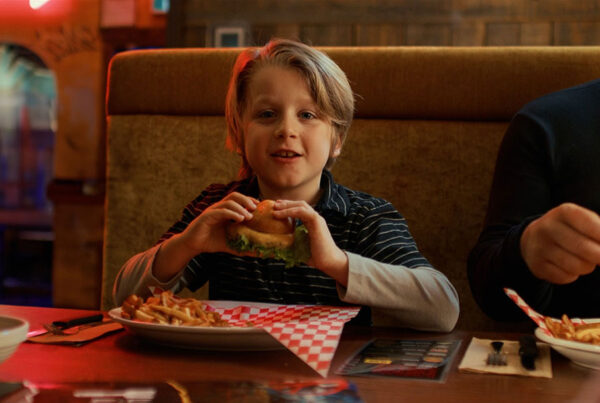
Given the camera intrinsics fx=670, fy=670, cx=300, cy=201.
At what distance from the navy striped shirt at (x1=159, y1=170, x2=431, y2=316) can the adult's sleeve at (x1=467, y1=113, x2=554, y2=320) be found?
174mm

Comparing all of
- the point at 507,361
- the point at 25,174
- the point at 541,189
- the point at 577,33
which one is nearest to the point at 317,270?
the point at 541,189

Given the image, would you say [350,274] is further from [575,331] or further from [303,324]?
[575,331]

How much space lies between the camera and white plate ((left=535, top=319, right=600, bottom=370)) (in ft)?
3.12

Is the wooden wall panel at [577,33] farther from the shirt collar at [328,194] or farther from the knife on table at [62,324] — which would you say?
the knife on table at [62,324]

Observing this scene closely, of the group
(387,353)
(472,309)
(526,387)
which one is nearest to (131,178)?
(472,309)

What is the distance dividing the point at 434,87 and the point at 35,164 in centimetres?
788

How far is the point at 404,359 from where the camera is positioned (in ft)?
3.25

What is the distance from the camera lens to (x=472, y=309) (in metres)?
2.16

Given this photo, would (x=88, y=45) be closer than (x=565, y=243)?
No

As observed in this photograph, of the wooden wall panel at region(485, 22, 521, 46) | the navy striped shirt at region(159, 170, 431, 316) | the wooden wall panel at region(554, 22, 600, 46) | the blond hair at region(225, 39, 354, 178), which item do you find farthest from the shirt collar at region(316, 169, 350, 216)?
the wooden wall panel at region(554, 22, 600, 46)

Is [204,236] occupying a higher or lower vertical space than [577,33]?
lower

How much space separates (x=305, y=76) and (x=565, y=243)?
79 cm

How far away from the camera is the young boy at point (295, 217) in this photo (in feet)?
4.41

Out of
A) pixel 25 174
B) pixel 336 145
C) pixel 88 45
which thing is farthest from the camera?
pixel 25 174
